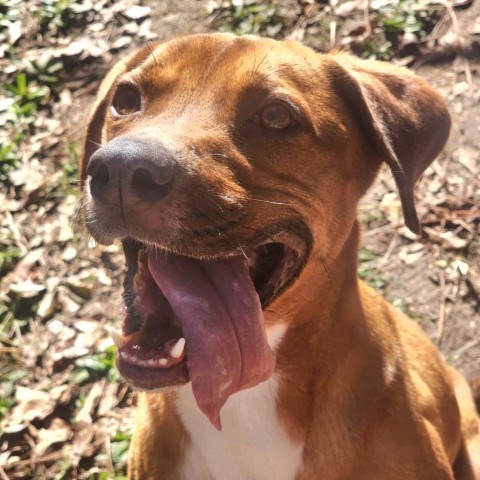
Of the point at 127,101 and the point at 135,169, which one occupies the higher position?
the point at 135,169

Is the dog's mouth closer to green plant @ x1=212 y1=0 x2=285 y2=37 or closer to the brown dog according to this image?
the brown dog

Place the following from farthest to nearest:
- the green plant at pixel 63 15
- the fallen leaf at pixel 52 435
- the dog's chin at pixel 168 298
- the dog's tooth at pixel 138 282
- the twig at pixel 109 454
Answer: the green plant at pixel 63 15 → the fallen leaf at pixel 52 435 → the twig at pixel 109 454 → the dog's tooth at pixel 138 282 → the dog's chin at pixel 168 298

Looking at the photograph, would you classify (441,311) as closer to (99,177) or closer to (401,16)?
(401,16)

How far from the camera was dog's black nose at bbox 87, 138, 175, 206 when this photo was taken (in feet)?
7.47

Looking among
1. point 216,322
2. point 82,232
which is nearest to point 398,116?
point 216,322

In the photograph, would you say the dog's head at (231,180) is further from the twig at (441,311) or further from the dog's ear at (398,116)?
the twig at (441,311)

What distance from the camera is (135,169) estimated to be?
2.27 metres

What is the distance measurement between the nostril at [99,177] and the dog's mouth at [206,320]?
414 millimetres

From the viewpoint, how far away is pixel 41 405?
4.84m

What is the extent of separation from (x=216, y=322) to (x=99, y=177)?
753mm

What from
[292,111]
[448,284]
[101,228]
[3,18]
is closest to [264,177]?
[292,111]

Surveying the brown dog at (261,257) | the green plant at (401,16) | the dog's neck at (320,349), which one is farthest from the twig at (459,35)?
the dog's neck at (320,349)

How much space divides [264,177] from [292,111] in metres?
0.30

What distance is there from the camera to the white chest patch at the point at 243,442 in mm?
3096
